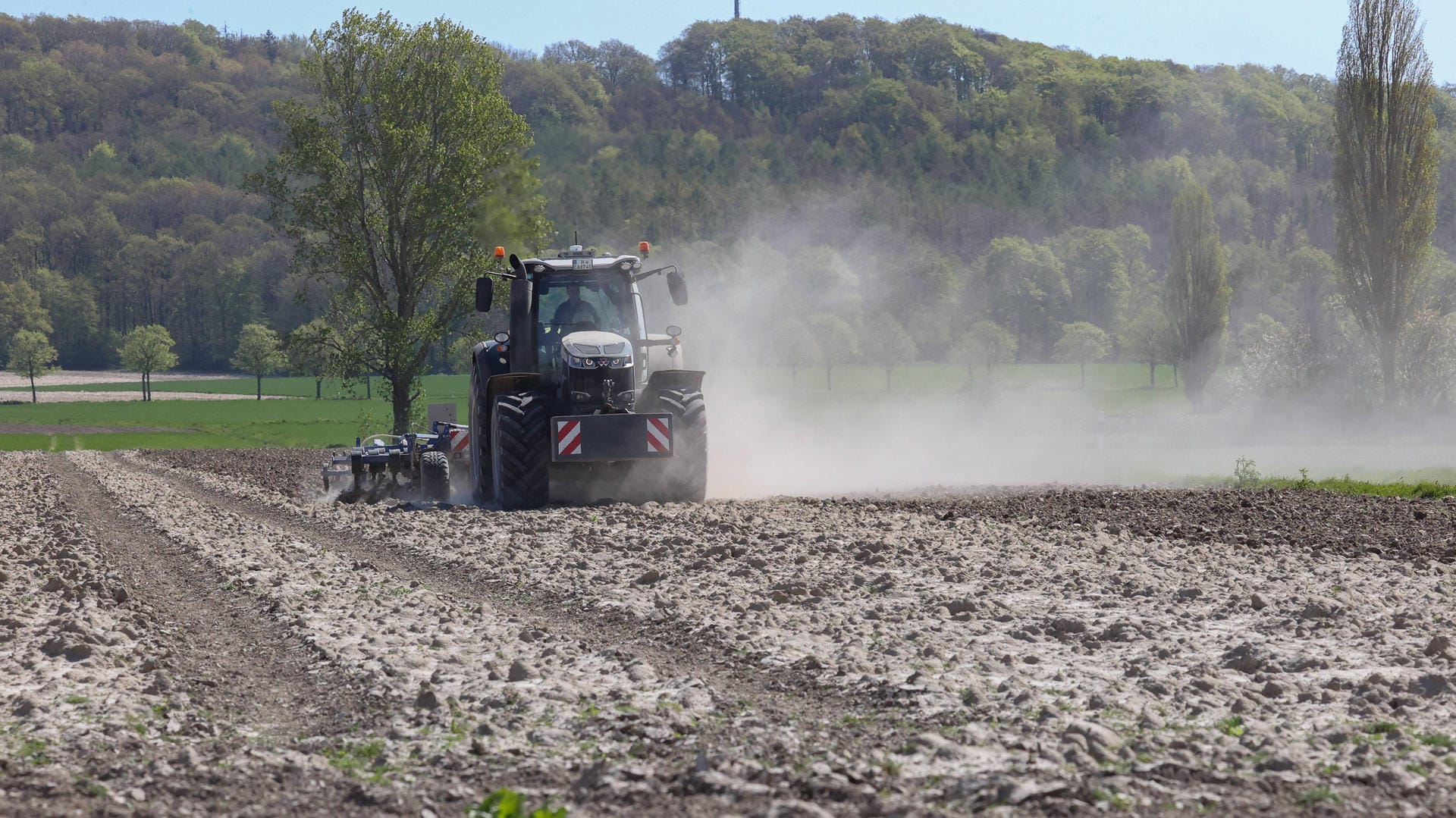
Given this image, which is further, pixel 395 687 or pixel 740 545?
pixel 740 545

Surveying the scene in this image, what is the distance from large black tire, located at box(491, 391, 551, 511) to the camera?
17.3m

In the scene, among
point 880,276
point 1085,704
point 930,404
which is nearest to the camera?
point 1085,704

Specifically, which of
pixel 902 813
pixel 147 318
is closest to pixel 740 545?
pixel 902 813

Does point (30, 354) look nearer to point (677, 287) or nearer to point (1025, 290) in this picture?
point (1025, 290)

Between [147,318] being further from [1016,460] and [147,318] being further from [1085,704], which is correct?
[1085,704]

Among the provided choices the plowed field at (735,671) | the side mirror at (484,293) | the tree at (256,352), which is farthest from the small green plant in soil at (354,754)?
the tree at (256,352)

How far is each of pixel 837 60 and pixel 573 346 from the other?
117010mm

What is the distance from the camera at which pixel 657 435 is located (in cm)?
1733

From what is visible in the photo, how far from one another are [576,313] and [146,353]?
84.1 m

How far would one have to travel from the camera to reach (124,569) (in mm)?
12352

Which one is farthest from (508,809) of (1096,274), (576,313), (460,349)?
(1096,274)

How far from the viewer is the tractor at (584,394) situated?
17266mm

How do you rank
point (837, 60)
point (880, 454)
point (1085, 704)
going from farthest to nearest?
point (837, 60), point (880, 454), point (1085, 704)

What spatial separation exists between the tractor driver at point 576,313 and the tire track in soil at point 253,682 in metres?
7.14
